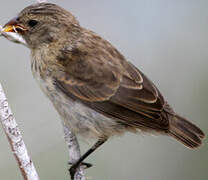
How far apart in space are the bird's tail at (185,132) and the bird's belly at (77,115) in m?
0.61

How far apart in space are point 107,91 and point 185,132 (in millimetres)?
962

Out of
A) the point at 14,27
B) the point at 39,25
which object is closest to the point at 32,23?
the point at 39,25

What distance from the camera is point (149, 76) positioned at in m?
6.39

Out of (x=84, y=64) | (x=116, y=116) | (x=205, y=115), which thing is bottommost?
(x=205, y=115)

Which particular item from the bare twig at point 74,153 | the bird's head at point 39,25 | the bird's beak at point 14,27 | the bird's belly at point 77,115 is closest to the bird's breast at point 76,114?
the bird's belly at point 77,115

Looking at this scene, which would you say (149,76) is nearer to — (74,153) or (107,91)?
(107,91)

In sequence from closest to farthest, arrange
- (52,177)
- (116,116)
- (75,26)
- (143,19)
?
(116,116) < (75,26) < (52,177) < (143,19)

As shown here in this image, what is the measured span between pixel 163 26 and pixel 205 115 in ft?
4.55

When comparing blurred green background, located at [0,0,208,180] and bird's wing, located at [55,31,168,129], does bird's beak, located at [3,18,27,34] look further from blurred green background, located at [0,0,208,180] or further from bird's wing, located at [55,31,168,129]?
blurred green background, located at [0,0,208,180]

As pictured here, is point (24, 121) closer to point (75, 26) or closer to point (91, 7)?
point (75, 26)

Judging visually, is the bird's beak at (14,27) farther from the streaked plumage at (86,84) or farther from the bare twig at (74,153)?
the bare twig at (74,153)

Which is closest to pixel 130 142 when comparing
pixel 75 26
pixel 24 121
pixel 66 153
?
pixel 66 153

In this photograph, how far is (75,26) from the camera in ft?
17.4

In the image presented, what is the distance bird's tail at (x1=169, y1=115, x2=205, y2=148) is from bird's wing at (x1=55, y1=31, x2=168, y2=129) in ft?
1.00
